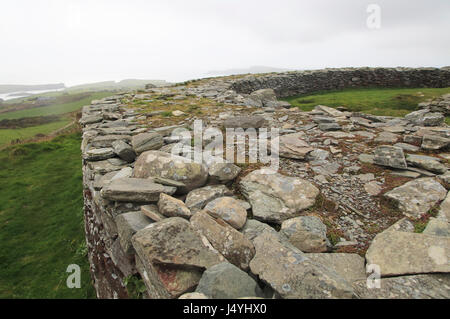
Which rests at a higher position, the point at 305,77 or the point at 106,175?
the point at 305,77

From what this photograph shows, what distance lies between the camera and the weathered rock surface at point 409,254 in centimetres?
246

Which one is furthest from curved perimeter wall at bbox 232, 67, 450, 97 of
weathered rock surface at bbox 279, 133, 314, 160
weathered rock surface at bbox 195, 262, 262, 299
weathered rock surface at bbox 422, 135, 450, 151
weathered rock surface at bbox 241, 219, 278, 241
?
weathered rock surface at bbox 195, 262, 262, 299

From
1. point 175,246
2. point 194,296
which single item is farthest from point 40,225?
point 194,296

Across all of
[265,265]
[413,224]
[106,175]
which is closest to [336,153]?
[413,224]

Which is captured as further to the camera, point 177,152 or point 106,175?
point 177,152

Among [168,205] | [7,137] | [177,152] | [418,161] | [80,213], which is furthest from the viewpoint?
[7,137]

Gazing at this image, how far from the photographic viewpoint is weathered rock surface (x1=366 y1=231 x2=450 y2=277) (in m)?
2.46

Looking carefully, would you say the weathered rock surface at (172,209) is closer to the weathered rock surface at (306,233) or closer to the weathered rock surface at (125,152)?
the weathered rock surface at (306,233)

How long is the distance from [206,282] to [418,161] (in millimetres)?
4668

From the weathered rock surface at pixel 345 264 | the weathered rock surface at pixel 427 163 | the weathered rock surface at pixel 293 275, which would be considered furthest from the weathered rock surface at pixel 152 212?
the weathered rock surface at pixel 427 163

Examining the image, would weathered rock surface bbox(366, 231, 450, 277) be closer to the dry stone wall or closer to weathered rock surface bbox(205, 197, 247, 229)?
the dry stone wall

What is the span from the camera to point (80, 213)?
9.53 m

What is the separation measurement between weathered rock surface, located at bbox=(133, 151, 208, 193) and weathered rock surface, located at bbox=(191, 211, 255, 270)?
1021 mm

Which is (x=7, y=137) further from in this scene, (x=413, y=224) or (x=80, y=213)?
(x=413, y=224)
